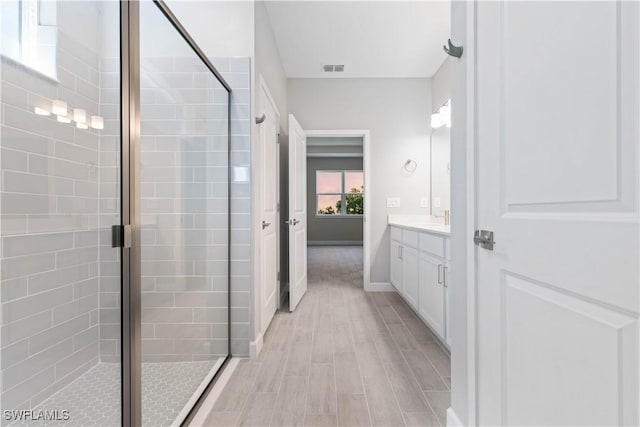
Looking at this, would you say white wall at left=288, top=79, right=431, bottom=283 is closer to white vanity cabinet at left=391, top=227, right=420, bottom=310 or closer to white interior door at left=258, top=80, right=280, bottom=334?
white vanity cabinet at left=391, top=227, right=420, bottom=310

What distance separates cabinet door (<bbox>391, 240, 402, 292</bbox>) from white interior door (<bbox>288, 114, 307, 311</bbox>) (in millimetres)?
1064

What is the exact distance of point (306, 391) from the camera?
1676mm

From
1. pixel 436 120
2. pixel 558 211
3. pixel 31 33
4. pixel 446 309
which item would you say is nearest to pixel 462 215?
pixel 558 211

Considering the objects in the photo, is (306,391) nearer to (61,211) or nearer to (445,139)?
(61,211)

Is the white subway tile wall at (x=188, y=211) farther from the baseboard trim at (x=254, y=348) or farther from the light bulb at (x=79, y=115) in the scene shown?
the light bulb at (x=79, y=115)

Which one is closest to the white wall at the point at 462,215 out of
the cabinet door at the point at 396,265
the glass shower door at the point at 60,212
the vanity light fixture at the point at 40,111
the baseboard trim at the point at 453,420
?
the baseboard trim at the point at 453,420

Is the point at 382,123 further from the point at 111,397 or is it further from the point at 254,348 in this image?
the point at 111,397

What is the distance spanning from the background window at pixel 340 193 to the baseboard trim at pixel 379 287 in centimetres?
519

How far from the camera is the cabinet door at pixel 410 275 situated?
107 inches

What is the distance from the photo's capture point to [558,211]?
2.54 feet

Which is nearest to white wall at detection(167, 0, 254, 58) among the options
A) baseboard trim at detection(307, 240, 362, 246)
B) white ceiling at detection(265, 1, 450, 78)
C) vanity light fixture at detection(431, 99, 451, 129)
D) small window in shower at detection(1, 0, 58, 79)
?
white ceiling at detection(265, 1, 450, 78)

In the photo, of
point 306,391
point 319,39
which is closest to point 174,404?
point 306,391

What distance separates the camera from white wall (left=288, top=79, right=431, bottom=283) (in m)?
3.85

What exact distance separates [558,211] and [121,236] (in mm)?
1306
